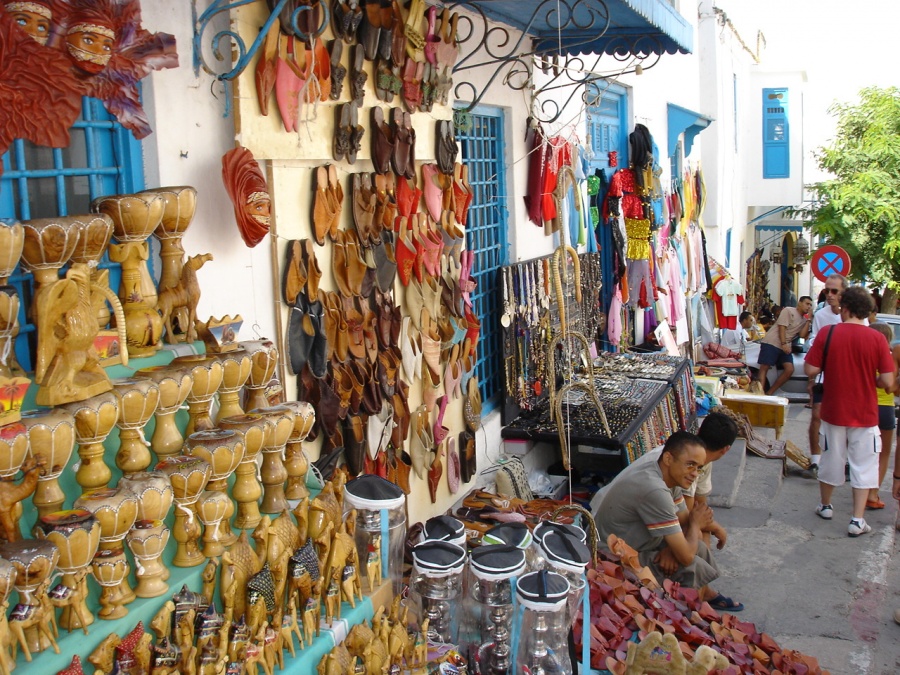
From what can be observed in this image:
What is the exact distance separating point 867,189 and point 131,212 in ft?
50.7

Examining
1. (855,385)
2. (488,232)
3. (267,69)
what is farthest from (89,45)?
(855,385)

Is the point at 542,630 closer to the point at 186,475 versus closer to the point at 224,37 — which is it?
the point at 186,475

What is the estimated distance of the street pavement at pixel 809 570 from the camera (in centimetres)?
436

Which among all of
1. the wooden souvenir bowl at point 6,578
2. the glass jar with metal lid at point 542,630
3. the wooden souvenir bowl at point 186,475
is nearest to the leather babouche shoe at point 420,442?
the glass jar with metal lid at point 542,630

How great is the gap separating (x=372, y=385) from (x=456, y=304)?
1009 millimetres

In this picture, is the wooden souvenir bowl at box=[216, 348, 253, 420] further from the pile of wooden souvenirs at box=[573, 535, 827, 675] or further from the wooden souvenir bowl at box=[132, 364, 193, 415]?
the pile of wooden souvenirs at box=[573, 535, 827, 675]

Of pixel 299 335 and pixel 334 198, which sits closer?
pixel 299 335

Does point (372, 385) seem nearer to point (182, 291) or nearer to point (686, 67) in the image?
point (182, 291)

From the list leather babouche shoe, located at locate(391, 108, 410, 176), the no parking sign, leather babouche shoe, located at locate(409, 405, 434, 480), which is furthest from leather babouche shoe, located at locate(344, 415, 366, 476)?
the no parking sign

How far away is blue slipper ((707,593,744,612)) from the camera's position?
4.57 metres

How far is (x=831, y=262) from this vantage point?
9.28m

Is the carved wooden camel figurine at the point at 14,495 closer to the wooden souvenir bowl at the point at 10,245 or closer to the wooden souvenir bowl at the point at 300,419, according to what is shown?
the wooden souvenir bowl at the point at 10,245

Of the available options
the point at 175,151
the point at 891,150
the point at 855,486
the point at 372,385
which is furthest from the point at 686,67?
the point at 175,151

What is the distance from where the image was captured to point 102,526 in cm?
194
